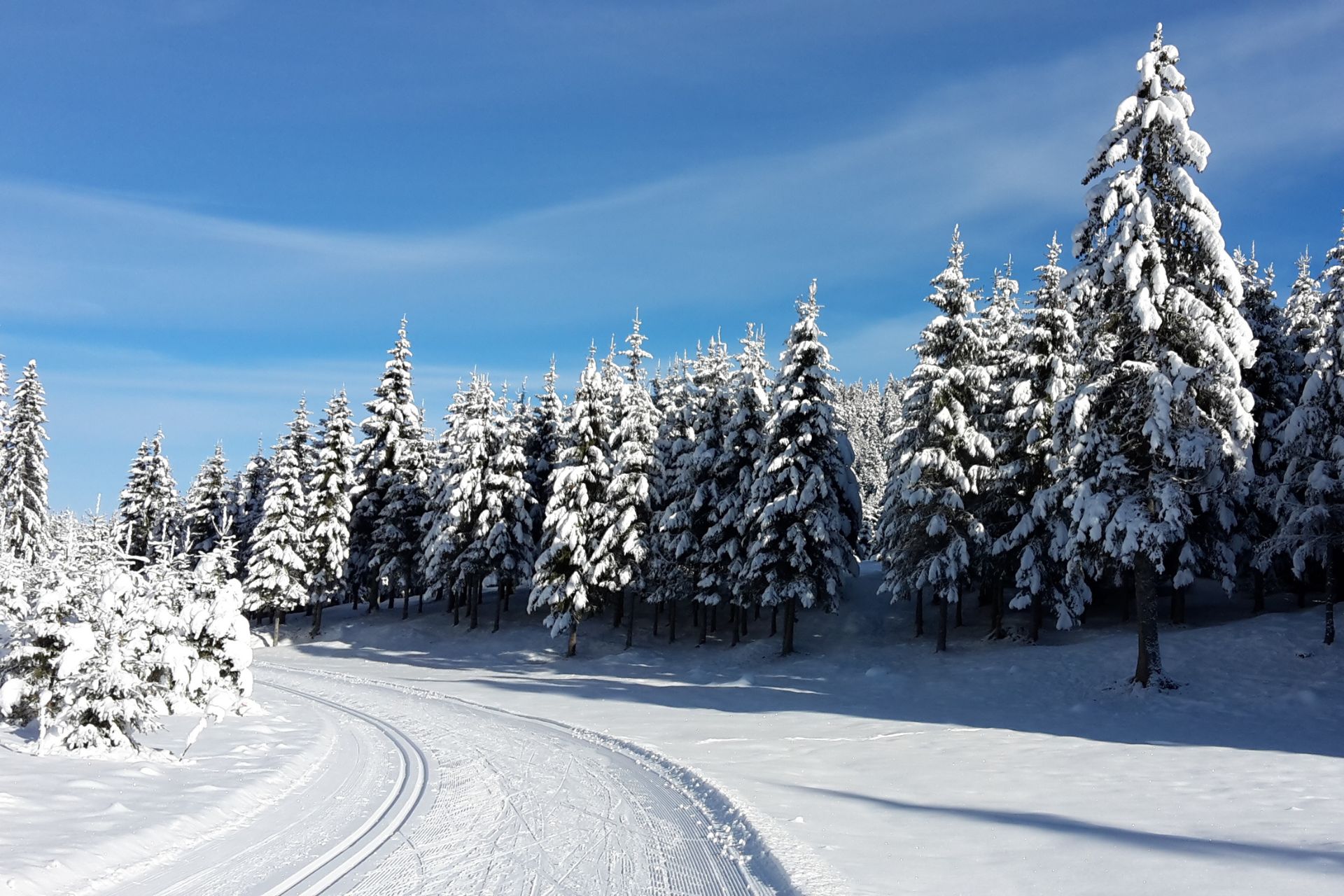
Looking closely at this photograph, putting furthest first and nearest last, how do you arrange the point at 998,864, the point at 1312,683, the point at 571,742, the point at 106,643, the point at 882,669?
the point at 882,669 → the point at 1312,683 → the point at 571,742 → the point at 106,643 → the point at 998,864

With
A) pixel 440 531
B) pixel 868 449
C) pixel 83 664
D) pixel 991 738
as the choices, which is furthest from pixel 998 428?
pixel 868 449

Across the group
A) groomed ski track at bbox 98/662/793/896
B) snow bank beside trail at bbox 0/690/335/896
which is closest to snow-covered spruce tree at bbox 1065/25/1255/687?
groomed ski track at bbox 98/662/793/896

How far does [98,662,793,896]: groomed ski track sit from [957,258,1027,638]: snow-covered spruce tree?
66.0 ft

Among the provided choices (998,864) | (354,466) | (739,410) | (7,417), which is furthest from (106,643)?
(7,417)

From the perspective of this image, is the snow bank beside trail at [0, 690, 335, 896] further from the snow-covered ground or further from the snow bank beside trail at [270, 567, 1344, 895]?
the snow bank beside trail at [270, 567, 1344, 895]

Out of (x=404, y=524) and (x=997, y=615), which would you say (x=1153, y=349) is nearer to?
(x=997, y=615)

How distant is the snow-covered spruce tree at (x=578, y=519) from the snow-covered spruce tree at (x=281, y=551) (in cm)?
1622

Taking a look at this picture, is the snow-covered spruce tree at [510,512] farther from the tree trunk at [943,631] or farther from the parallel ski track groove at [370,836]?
the parallel ski track groove at [370,836]

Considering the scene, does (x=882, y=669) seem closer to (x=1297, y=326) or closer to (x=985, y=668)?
(x=985, y=668)

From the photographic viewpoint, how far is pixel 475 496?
139 ft

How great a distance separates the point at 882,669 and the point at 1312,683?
40.3ft

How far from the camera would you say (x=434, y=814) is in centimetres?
1100

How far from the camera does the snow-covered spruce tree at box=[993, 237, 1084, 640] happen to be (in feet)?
96.8

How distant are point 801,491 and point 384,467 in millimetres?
29958
